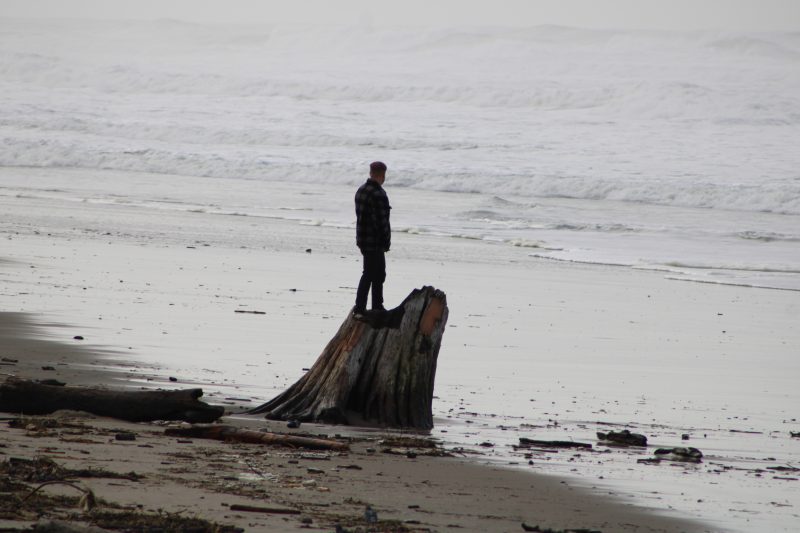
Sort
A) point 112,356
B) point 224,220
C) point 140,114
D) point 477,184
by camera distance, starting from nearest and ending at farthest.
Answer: point 112,356, point 224,220, point 477,184, point 140,114

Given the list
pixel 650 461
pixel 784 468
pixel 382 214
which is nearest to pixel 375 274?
pixel 382 214

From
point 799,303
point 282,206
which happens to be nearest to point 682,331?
point 799,303

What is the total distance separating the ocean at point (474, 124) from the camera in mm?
26109

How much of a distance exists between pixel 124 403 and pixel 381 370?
60.6 inches

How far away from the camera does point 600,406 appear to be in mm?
8047

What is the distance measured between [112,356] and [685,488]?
183 inches

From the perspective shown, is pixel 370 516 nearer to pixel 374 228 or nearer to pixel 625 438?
pixel 625 438

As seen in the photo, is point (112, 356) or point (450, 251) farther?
point (450, 251)

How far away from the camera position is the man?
8.03 metres

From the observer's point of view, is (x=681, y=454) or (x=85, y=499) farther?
(x=681, y=454)

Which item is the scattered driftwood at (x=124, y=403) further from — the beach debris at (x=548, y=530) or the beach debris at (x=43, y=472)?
the beach debris at (x=548, y=530)

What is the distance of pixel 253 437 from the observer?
619 centimetres

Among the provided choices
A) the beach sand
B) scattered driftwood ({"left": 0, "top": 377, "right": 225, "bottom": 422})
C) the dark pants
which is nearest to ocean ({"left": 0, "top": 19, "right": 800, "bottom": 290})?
the beach sand

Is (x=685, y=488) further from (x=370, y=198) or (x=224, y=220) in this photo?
(x=224, y=220)
